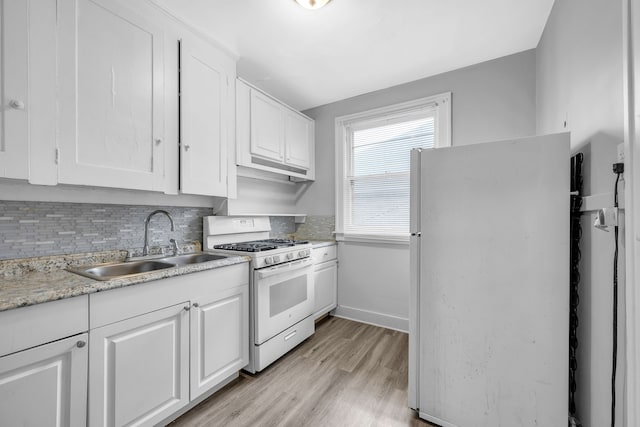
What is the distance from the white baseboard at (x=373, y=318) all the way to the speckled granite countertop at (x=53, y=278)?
1.81 metres

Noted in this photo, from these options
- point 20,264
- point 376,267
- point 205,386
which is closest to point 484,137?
point 376,267

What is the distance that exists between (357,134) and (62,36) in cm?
251

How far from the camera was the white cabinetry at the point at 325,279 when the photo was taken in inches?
111

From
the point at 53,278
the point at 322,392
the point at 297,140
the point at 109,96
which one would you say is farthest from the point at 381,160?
the point at 53,278

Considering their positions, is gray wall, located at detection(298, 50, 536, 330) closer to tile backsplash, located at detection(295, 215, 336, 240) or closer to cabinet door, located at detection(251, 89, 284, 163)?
tile backsplash, located at detection(295, 215, 336, 240)

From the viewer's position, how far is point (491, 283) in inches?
54.9

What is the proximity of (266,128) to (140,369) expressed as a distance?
211cm

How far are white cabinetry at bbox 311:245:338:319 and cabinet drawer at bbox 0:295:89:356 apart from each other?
1865mm

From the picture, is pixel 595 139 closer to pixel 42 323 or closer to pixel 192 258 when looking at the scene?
pixel 42 323

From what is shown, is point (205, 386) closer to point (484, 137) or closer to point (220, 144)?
point (220, 144)

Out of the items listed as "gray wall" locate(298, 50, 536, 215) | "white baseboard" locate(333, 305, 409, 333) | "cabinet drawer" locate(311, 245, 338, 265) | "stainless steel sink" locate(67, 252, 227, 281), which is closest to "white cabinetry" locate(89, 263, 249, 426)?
"stainless steel sink" locate(67, 252, 227, 281)

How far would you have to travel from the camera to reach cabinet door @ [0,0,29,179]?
1155 mm

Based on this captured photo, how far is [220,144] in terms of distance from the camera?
216 cm

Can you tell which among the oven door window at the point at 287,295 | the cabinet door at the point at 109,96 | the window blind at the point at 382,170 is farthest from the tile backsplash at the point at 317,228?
the cabinet door at the point at 109,96
